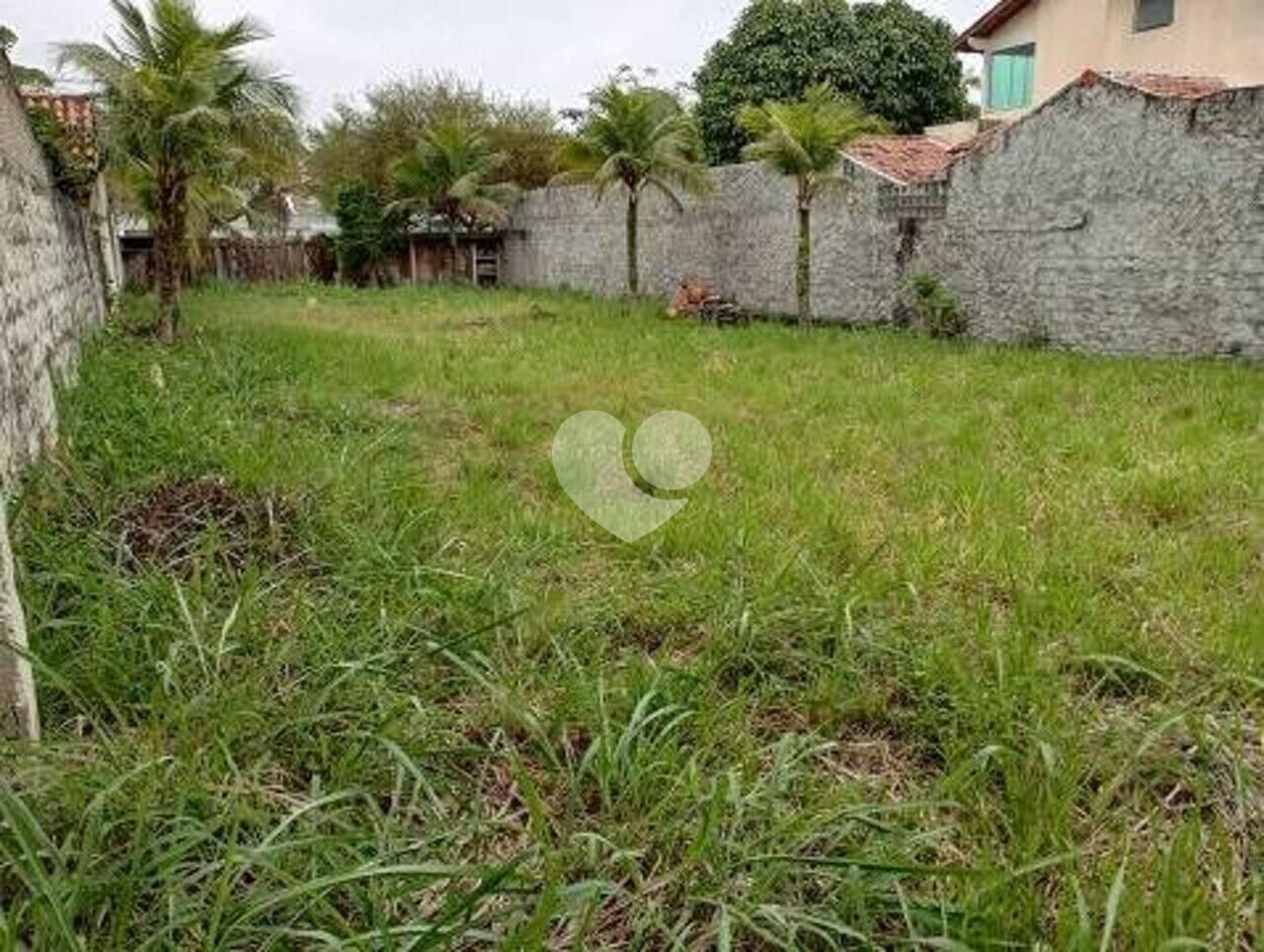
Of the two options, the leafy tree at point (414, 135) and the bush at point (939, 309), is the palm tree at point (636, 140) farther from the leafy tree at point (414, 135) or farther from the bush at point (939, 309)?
the leafy tree at point (414, 135)

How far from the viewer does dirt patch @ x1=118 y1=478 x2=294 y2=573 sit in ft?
9.56

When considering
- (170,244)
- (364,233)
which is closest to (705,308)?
(170,244)

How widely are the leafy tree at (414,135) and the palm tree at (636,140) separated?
33.6 ft

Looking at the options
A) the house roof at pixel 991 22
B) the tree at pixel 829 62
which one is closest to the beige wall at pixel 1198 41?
the house roof at pixel 991 22

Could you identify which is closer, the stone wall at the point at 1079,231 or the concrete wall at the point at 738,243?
the stone wall at the point at 1079,231

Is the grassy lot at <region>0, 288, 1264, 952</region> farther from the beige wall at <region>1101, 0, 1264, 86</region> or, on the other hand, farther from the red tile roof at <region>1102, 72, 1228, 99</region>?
the beige wall at <region>1101, 0, 1264, 86</region>

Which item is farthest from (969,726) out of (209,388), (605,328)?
(605,328)

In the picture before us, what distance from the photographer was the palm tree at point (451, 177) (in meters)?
21.2

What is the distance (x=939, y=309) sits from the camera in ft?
35.1

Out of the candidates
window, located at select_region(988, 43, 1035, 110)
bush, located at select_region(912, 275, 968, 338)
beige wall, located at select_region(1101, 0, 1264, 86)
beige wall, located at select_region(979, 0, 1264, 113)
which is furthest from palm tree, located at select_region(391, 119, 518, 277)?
bush, located at select_region(912, 275, 968, 338)

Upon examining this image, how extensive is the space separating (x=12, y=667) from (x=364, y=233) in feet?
73.8

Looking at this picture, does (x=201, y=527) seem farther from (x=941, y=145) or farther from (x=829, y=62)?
(x=829, y=62)

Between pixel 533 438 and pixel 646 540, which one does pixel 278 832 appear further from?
pixel 533 438

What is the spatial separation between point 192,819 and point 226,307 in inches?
573
